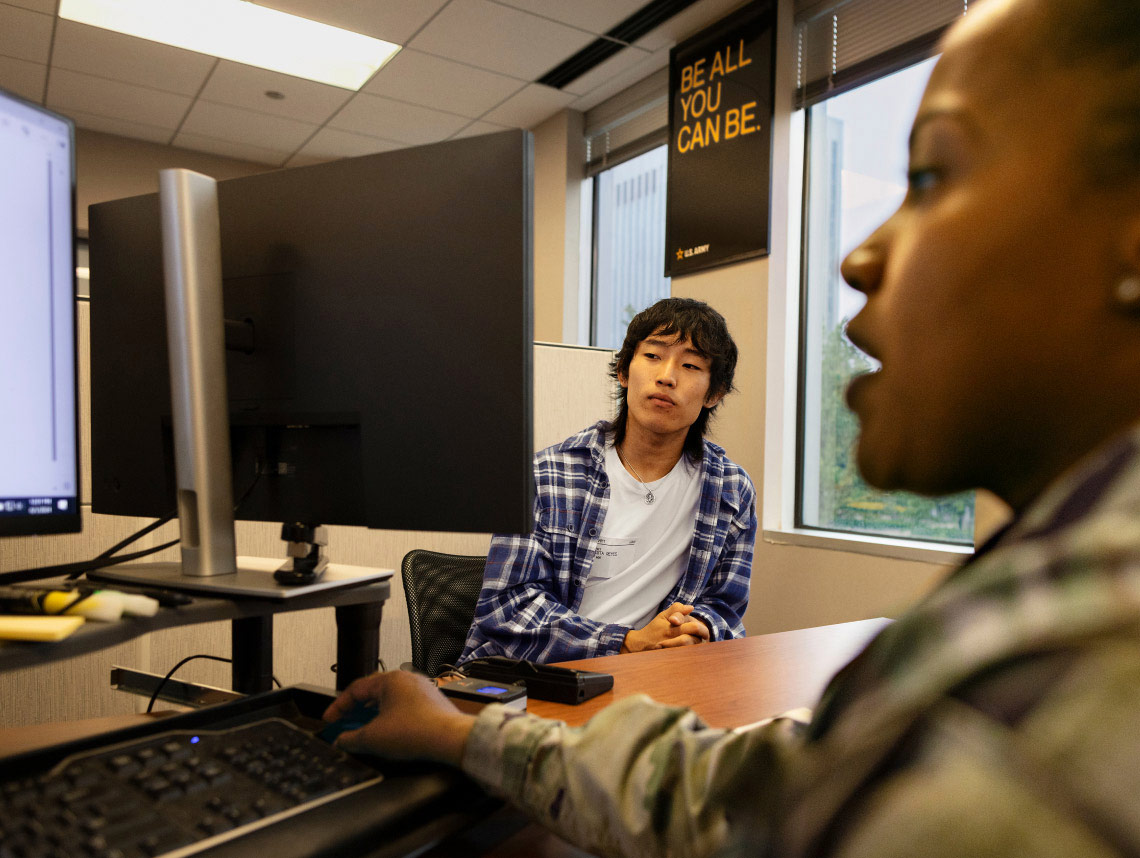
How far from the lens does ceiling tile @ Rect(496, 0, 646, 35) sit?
322 cm

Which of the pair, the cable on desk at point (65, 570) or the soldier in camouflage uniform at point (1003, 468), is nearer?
the soldier in camouflage uniform at point (1003, 468)

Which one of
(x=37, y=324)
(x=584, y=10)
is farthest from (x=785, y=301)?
(x=37, y=324)

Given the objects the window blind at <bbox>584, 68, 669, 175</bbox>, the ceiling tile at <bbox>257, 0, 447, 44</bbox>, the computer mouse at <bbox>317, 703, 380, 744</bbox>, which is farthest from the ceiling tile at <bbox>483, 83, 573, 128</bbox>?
the computer mouse at <bbox>317, 703, 380, 744</bbox>

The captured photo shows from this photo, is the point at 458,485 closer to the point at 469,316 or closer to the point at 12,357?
the point at 469,316

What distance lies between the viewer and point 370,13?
336 cm

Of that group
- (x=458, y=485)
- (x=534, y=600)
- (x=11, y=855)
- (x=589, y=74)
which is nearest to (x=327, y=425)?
(x=458, y=485)

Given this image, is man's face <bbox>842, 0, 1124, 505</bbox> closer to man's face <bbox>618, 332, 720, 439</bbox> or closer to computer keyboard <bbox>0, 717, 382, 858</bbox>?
computer keyboard <bbox>0, 717, 382, 858</bbox>

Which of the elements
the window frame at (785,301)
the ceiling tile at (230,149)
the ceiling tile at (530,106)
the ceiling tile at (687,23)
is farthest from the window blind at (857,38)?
the ceiling tile at (230,149)

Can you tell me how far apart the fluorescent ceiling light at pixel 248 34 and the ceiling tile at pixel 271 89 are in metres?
0.09

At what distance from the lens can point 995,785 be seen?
9.6 inches

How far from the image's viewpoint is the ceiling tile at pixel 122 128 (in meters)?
4.57

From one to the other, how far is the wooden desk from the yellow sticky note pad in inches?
11.8

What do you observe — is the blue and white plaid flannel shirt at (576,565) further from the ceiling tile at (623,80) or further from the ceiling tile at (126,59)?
the ceiling tile at (126,59)

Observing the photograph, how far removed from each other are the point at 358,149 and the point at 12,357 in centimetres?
467
